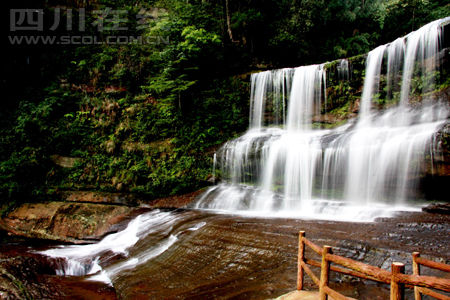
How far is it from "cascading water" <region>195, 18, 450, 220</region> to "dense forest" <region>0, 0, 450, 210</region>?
1.73m

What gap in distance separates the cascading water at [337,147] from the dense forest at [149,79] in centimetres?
173

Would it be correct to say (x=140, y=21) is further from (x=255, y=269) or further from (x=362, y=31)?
(x=255, y=269)

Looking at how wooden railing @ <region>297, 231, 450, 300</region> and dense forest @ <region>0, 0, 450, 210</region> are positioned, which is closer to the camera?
wooden railing @ <region>297, 231, 450, 300</region>

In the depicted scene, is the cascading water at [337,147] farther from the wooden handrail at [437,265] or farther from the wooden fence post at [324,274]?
the wooden fence post at [324,274]

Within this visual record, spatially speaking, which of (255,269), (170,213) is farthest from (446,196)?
(170,213)

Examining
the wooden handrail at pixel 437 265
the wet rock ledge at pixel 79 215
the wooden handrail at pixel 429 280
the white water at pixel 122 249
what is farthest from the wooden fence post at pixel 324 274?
the wet rock ledge at pixel 79 215

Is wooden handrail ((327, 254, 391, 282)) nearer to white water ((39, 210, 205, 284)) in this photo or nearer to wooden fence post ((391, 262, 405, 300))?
wooden fence post ((391, 262, 405, 300))

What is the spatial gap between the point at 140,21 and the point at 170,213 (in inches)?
541

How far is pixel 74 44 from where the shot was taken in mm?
15133

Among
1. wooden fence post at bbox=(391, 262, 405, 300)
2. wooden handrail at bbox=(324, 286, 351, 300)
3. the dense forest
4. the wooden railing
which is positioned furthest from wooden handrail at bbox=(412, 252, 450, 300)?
the dense forest

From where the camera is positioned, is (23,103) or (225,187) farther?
A: (23,103)

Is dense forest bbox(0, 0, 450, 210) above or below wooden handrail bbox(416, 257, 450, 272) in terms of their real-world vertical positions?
above

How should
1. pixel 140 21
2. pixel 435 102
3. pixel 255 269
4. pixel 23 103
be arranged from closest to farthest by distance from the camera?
pixel 255 269 → pixel 435 102 → pixel 23 103 → pixel 140 21

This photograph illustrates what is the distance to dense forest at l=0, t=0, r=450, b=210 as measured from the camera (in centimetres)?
1140
